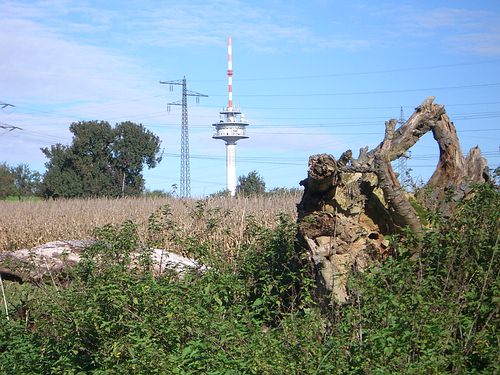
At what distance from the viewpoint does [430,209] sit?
10.0 metres

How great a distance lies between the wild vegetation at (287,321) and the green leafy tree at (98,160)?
175 feet

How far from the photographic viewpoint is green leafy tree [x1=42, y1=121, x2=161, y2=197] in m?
63.5

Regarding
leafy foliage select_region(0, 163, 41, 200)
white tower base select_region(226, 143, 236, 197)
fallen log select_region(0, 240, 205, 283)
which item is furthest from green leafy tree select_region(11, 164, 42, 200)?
fallen log select_region(0, 240, 205, 283)

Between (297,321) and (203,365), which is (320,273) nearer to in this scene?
(297,321)

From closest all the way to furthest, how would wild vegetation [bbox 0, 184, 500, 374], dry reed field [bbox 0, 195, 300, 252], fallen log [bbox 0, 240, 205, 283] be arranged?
wild vegetation [bbox 0, 184, 500, 374] → fallen log [bbox 0, 240, 205, 283] → dry reed field [bbox 0, 195, 300, 252]

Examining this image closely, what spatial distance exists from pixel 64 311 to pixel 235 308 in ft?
6.71

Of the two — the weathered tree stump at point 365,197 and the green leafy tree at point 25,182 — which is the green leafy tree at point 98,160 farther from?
the weathered tree stump at point 365,197

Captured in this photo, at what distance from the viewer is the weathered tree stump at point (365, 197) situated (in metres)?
9.45

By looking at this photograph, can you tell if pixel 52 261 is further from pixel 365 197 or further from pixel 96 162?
pixel 96 162

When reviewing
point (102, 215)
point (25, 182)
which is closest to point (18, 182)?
point (25, 182)

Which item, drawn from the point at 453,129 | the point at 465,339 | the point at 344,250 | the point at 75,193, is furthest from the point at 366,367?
the point at 75,193

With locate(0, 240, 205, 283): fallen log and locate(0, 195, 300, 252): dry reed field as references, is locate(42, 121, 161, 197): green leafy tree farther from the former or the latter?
locate(0, 240, 205, 283): fallen log

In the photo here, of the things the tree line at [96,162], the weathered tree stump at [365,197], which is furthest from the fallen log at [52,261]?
the tree line at [96,162]

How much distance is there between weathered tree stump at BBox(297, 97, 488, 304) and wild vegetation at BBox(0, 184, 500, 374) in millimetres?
392
